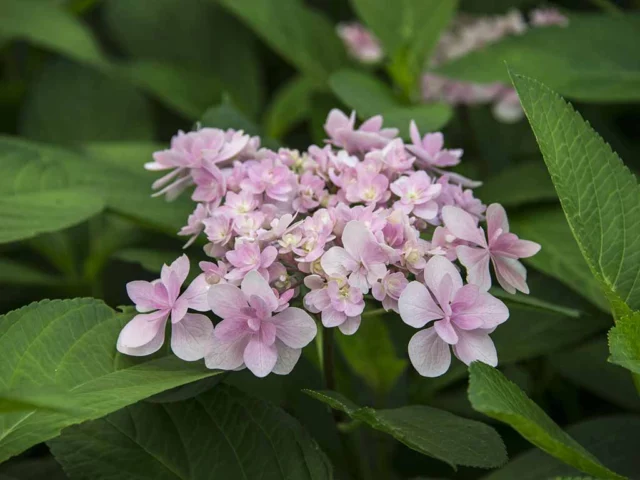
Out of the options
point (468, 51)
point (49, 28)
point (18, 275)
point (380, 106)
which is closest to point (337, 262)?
point (380, 106)

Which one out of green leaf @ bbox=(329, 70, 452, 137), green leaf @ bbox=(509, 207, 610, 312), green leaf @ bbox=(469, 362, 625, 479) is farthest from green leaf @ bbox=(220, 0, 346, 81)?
green leaf @ bbox=(469, 362, 625, 479)

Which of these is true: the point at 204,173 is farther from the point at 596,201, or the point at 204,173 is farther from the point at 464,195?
the point at 596,201

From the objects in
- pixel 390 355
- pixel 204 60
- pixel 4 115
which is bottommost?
pixel 4 115

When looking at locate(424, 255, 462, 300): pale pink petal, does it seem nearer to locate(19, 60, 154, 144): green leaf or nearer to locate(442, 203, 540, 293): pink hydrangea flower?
locate(442, 203, 540, 293): pink hydrangea flower

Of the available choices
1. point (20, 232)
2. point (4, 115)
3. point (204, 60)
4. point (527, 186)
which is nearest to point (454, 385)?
point (527, 186)

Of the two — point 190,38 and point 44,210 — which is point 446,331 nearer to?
point 44,210

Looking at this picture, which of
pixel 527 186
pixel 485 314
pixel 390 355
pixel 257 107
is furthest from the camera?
pixel 257 107

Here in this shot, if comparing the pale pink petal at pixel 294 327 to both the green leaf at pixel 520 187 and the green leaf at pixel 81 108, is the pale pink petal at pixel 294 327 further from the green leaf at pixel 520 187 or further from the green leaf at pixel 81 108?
the green leaf at pixel 81 108
